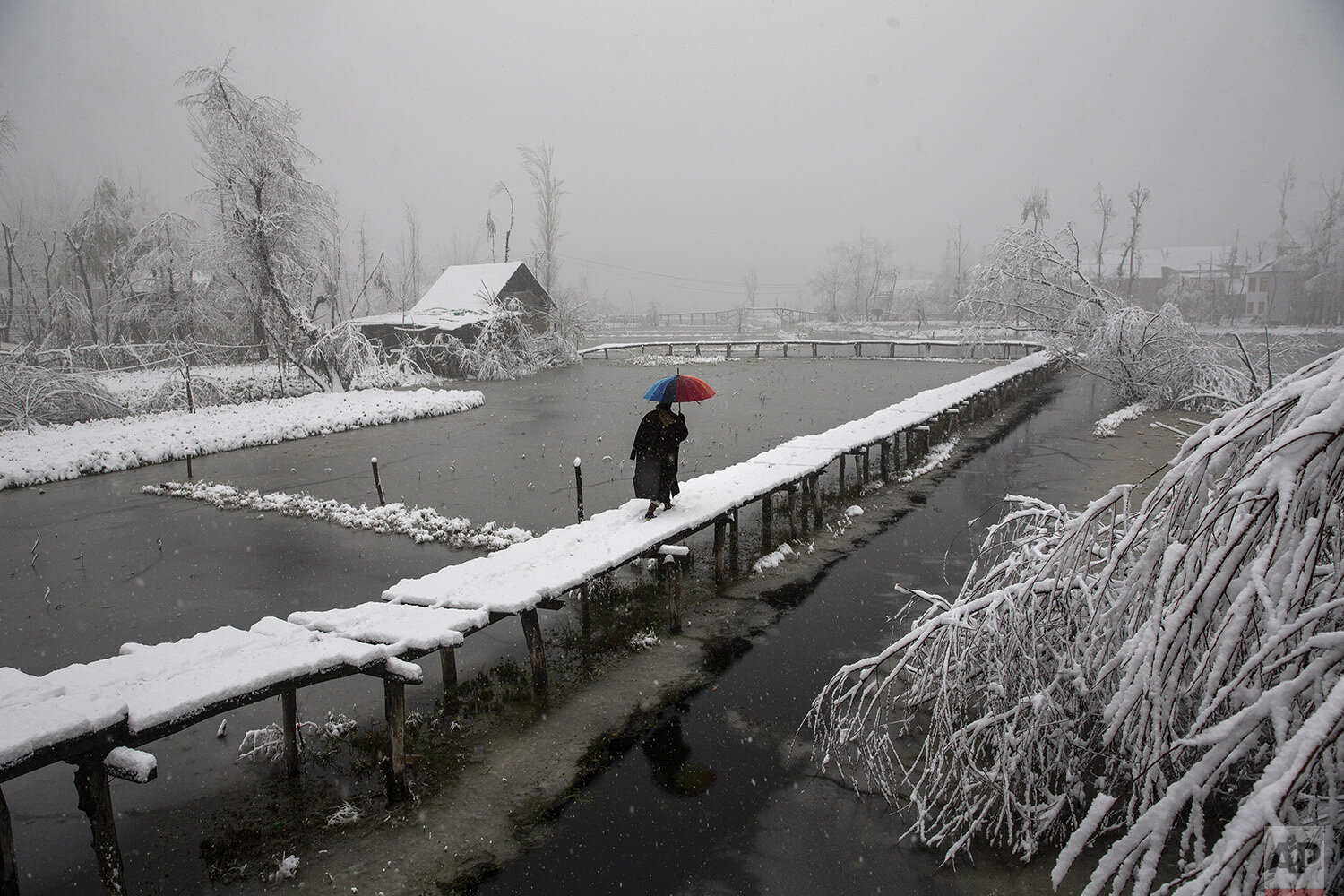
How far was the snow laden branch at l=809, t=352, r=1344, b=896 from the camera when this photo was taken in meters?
1.88

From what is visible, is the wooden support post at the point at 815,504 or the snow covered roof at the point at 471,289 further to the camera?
the snow covered roof at the point at 471,289

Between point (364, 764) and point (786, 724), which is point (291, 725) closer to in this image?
point (364, 764)

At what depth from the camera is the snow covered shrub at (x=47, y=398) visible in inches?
748

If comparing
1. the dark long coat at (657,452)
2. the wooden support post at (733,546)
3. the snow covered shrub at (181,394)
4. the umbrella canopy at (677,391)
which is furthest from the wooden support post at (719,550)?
the snow covered shrub at (181,394)

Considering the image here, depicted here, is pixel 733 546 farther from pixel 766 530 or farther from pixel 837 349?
pixel 837 349

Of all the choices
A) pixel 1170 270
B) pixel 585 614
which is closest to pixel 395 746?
pixel 585 614

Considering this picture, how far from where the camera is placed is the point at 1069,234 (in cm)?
2508

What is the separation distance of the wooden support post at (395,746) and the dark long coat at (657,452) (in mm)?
3846

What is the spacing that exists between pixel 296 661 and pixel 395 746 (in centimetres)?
92

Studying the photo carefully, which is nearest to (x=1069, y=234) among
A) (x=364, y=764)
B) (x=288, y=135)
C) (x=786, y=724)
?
(x=786, y=724)

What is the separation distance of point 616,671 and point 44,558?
927cm

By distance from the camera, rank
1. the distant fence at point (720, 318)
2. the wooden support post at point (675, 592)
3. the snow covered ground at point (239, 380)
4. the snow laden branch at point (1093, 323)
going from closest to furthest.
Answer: the wooden support post at point (675, 592) < the snow laden branch at point (1093, 323) < the snow covered ground at point (239, 380) < the distant fence at point (720, 318)

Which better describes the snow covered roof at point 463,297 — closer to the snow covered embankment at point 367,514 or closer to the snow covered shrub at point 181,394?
the snow covered shrub at point 181,394

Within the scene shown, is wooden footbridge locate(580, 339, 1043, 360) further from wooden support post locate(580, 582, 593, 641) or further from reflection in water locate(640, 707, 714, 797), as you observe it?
reflection in water locate(640, 707, 714, 797)
